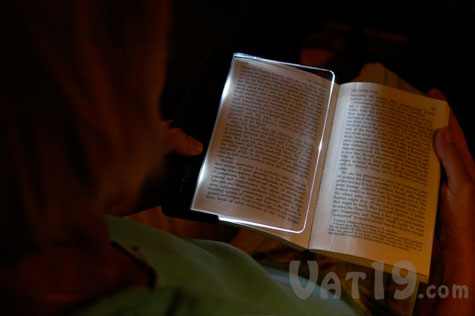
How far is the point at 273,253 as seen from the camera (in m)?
0.82

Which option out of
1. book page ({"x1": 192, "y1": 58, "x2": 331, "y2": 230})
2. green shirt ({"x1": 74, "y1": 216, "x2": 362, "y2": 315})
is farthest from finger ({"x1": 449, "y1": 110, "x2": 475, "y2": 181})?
green shirt ({"x1": 74, "y1": 216, "x2": 362, "y2": 315})

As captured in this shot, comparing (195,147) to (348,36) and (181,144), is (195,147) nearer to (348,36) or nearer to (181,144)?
(181,144)

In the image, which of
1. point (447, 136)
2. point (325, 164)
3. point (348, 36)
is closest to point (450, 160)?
point (447, 136)

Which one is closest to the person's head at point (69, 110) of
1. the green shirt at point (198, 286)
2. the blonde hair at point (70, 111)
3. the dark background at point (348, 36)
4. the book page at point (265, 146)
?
the blonde hair at point (70, 111)

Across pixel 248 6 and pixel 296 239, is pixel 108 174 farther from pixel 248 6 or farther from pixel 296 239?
pixel 248 6

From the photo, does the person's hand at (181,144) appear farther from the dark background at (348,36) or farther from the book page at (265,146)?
the dark background at (348,36)

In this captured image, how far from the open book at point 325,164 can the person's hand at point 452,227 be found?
0.08 ft

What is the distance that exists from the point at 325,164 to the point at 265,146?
0.38 feet

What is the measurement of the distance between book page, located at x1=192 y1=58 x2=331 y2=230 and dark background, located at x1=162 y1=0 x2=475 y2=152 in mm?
337

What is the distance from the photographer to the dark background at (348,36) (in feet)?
3.75

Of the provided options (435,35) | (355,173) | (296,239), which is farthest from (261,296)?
(435,35)

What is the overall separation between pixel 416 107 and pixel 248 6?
62cm

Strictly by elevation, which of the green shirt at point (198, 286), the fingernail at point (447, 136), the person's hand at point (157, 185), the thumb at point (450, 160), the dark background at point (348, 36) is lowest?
the green shirt at point (198, 286)

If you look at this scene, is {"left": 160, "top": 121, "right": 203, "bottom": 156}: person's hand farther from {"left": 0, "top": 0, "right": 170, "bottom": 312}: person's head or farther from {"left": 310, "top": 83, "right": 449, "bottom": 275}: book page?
{"left": 0, "top": 0, "right": 170, "bottom": 312}: person's head
